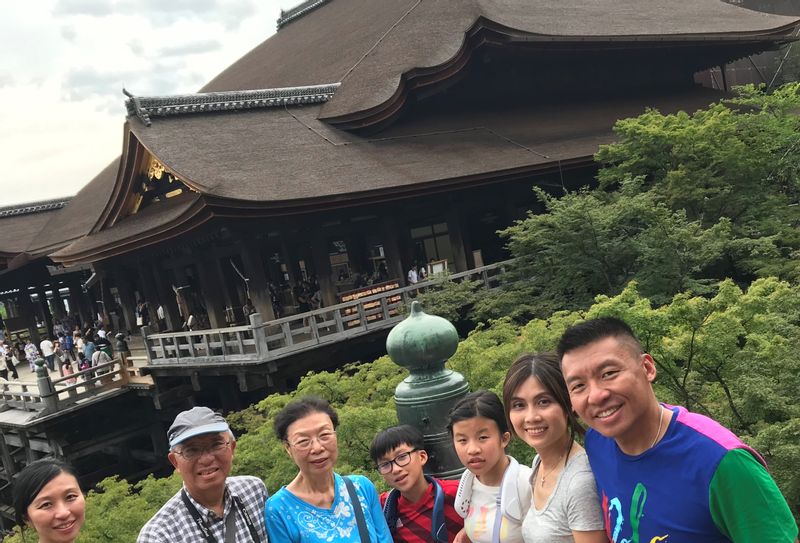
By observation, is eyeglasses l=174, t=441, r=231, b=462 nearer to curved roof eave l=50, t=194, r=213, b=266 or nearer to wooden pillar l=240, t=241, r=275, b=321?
curved roof eave l=50, t=194, r=213, b=266

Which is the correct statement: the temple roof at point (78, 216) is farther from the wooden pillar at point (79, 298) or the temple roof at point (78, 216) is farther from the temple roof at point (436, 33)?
the temple roof at point (436, 33)

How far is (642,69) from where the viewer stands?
22.1 metres

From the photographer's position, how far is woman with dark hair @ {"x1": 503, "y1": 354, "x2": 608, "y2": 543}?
2.23 metres

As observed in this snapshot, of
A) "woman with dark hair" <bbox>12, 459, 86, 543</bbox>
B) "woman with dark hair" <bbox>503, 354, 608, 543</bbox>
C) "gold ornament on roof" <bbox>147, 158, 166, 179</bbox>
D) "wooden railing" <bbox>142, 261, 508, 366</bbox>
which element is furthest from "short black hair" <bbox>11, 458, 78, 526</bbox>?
"gold ornament on roof" <bbox>147, 158, 166, 179</bbox>

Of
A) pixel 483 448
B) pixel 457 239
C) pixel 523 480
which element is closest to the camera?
pixel 523 480

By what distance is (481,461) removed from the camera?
2.78 m

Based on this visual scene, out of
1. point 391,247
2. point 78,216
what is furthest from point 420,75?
point 78,216

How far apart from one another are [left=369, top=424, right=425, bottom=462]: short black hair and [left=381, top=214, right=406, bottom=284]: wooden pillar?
1209 cm

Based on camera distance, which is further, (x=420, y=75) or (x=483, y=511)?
(x=420, y=75)

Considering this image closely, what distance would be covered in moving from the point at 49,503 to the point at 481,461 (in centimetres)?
174

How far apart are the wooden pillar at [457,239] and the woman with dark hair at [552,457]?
14.1 meters

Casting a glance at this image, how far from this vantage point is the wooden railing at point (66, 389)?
14094 millimetres

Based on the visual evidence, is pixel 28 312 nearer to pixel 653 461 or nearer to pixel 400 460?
pixel 400 460

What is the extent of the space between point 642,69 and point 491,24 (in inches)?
295
